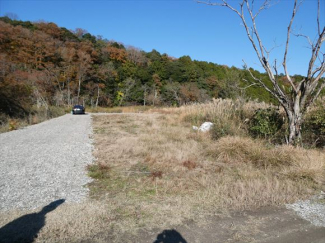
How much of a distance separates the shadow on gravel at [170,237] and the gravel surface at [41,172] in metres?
1.47

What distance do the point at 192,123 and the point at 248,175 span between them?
7051 mm

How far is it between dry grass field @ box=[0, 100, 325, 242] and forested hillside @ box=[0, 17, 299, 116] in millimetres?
22281

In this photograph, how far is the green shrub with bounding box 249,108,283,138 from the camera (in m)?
6.84

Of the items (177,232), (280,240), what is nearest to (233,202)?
(280,240)

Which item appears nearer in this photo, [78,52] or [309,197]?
[309,197]

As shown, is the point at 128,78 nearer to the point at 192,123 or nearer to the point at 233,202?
the point at 192,123

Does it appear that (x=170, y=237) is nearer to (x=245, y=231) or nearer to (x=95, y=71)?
(x=245, y=231)

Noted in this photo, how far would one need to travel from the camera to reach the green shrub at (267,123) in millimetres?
6840

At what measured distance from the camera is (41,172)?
436 cm

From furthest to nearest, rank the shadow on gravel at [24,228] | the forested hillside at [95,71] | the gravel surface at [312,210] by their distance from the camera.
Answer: the forested hillside at [95,71], the gravel surface at [312,210], the shadow on gravel at [24,228]

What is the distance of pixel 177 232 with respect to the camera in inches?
97.1

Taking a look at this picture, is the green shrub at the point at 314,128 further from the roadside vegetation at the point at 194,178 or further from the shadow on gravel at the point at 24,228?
the shadow on gravel at the point at 24,228

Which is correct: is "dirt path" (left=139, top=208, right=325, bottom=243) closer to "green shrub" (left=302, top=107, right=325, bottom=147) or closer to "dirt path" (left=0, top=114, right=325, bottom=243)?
"dirt path" (left=0, top=114, right=325, bottom=243)

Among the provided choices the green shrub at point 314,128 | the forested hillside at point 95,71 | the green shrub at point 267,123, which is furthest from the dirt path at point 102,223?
the forested hillside at point 95,71
